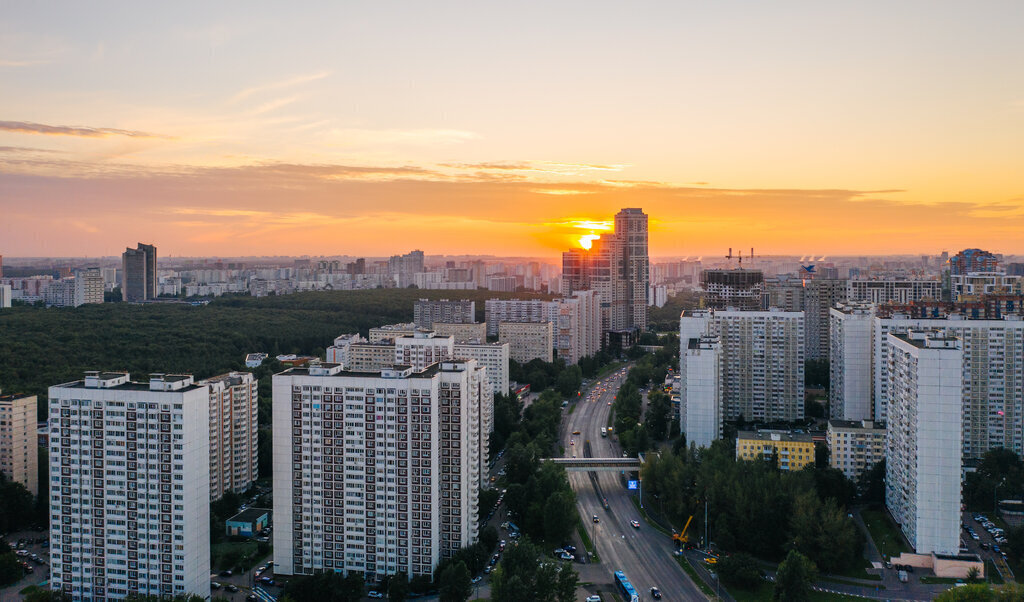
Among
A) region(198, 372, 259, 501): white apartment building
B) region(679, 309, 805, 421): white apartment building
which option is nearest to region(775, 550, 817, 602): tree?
region(198, 372, 259, 501): white apartment building

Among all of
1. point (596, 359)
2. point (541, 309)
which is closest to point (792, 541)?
point (596, 359)

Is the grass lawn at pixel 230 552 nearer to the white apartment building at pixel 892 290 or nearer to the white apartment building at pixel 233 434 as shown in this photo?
the white apartment building at pixel 233 434

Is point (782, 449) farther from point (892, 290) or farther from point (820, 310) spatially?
point (892, 290)

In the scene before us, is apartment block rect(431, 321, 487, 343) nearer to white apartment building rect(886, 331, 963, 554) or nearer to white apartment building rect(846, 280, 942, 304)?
white apartment building rect(846, 280, 942, 304)

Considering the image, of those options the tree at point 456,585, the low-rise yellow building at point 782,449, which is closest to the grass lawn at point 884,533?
the low-rise yellow building at point 782,449

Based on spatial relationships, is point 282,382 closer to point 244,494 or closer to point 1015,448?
point 244,494

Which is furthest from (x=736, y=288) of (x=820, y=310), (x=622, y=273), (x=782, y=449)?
(x=782, y=449)
